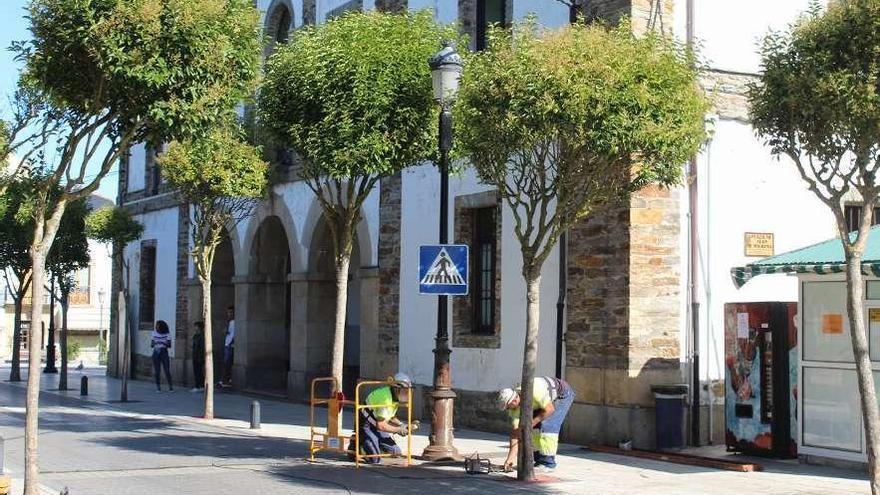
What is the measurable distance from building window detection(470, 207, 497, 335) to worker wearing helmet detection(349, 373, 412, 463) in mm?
4336

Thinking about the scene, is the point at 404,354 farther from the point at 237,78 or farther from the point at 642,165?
the point at 237,78

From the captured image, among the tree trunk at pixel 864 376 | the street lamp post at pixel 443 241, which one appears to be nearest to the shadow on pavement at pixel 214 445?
the street lamp post at pixel 443 241

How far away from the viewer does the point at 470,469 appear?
12977 mm

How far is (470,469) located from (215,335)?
1671 centimetres

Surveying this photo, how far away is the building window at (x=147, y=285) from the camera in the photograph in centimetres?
3183

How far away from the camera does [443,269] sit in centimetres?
1376

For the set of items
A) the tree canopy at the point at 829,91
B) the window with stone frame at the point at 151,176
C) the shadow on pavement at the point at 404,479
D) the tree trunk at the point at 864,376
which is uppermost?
the window with stone frame at the point at 151,176

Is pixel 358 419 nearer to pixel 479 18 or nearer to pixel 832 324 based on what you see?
pixel 832 324

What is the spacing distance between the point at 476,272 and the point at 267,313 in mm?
8854

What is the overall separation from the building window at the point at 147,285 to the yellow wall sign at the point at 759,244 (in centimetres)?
1961

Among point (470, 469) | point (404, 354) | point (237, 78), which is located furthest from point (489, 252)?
point (237, 78)

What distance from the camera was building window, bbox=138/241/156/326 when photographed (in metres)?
31.8

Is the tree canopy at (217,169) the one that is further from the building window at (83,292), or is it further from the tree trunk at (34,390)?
the building window at (83,292)

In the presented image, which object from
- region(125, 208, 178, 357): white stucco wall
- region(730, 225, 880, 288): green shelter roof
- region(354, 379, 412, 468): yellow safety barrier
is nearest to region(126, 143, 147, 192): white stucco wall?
region(125, 208, 178, 357): white stucco wall
